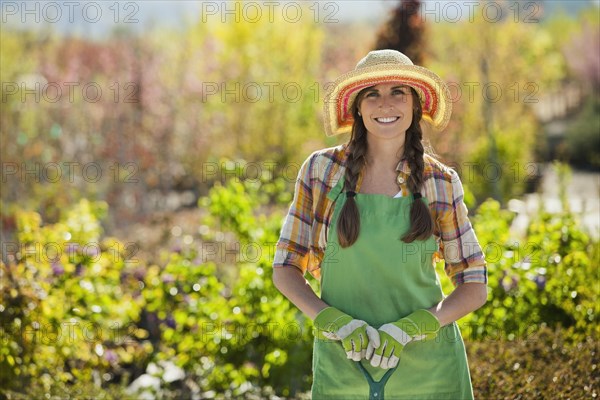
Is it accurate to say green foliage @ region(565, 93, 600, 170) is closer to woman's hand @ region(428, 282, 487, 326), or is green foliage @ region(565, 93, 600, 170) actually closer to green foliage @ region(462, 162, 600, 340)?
green foliage @ region(462, 162, 600, 340)

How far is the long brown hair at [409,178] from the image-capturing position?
2.24 metres

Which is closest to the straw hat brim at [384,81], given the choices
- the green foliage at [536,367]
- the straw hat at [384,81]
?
the straw hat at [384,81]

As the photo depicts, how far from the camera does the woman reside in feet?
7.38

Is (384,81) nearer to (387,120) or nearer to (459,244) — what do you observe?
(387,120)

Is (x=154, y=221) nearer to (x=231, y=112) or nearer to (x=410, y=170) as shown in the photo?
(x=231, y=112)

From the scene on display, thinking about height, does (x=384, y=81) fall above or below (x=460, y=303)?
above

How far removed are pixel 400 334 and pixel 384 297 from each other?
16 cm

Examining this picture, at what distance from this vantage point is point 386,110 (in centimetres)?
228

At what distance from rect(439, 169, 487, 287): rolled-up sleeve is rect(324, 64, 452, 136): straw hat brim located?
0.22 meters

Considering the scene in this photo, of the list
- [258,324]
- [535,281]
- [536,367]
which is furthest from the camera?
[535,281]

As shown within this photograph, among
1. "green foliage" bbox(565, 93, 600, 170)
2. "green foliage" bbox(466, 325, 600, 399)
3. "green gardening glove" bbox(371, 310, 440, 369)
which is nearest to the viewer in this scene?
"green gardening glove" bbox(371, 310, 440, 369)

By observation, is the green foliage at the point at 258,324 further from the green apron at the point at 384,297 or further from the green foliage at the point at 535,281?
the green apron at the point at 384,297

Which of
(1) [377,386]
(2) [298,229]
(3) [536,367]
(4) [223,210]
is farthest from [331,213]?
(4) [223,210]

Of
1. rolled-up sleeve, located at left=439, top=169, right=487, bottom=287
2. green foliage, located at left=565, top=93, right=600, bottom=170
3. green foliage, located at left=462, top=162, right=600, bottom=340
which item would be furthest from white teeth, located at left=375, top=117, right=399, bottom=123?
green foliage, located at left=565, top=93, right=600, bottom=170
